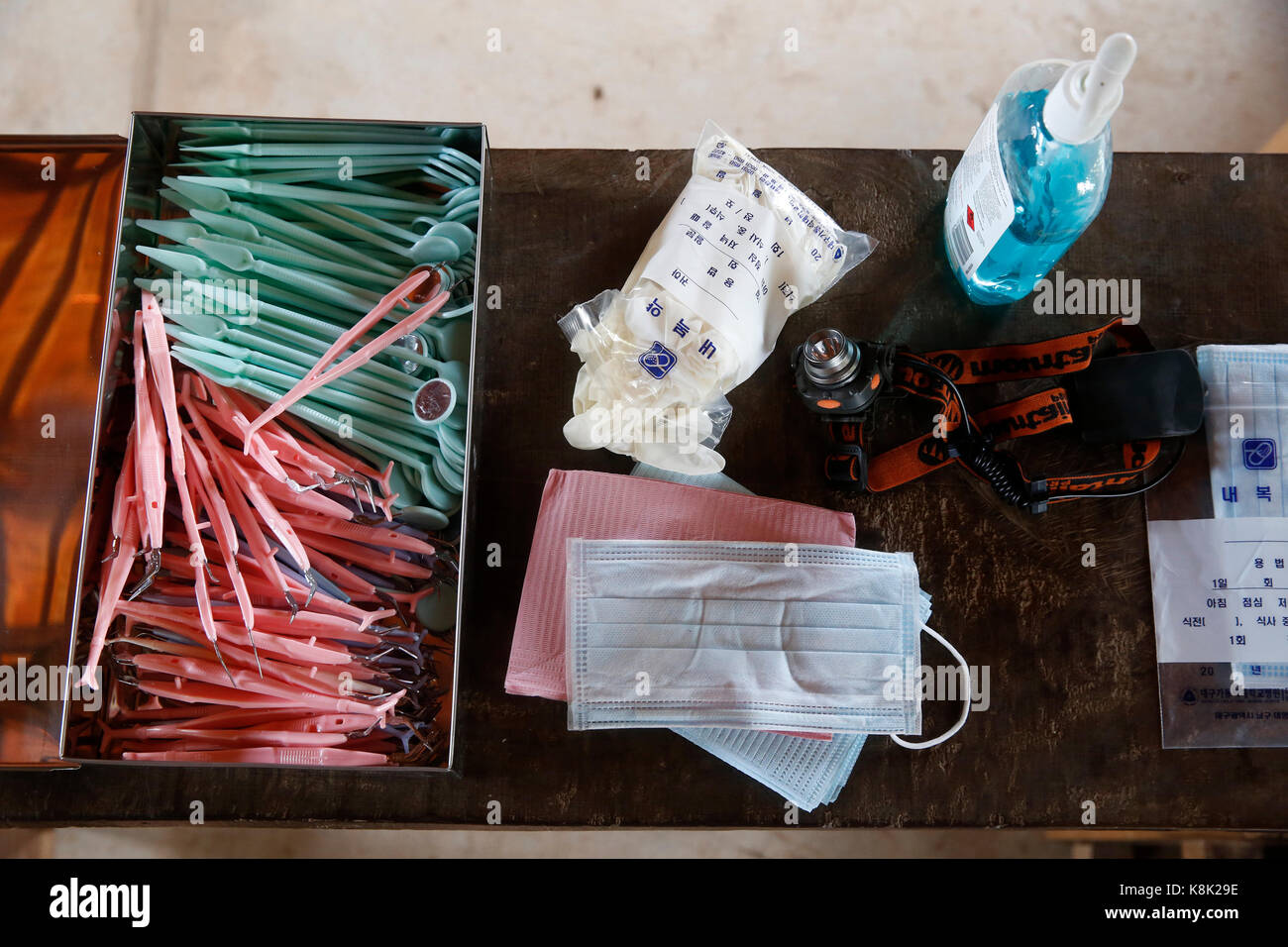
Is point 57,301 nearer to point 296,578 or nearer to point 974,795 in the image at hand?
point 296,578

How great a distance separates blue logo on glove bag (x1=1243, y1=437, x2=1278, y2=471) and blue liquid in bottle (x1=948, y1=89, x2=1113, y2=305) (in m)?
0.37

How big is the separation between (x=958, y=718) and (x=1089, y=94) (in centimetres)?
72

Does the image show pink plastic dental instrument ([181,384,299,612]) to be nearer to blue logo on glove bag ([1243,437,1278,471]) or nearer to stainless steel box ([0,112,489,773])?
stainless steel box ([0,112,489,773])

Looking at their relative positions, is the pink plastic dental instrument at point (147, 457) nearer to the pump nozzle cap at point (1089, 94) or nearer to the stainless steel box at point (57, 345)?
the stainless steel box at point (57, 345)

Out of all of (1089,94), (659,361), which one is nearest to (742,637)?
(659,361)

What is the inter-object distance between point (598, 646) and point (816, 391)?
0.41 m

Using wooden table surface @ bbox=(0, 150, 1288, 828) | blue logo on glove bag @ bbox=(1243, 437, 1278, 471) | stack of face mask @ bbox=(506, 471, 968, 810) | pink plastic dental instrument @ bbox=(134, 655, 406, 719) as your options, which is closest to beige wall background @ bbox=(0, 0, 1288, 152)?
wooden table surface @ bbox=(0, 150, 1288, 828)

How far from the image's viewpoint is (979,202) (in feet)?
3.18

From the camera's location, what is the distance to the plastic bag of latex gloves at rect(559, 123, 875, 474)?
3.28 feet

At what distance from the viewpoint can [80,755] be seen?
979 millimetres

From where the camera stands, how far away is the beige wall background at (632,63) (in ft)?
5.76

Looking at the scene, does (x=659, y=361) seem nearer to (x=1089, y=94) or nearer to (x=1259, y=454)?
(x=1089, y=94)
